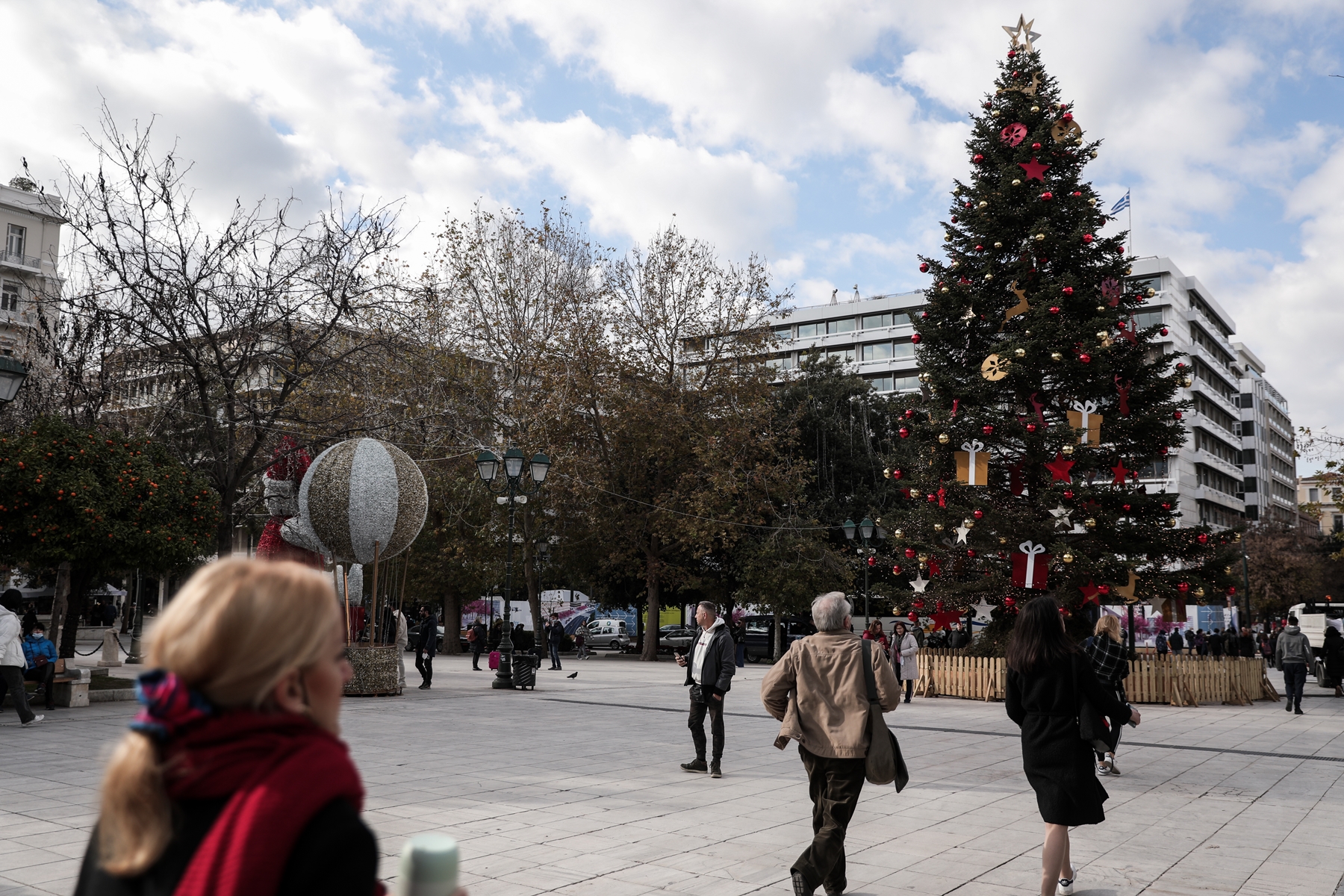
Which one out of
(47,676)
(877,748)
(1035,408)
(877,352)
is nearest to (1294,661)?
(1035,408)

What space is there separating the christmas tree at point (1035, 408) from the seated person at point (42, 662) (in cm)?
1421

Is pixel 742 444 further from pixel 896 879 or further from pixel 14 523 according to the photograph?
pixel 896 879

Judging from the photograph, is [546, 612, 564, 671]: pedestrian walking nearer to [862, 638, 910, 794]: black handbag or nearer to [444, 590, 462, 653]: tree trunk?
[444, 590, 462, 653]: tree trunk

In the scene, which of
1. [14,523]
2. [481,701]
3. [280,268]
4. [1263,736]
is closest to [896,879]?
[1263,736]

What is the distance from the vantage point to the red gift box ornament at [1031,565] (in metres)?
18.1

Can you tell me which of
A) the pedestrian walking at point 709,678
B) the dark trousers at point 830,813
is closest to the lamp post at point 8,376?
the pedestrian walking at point 709,678

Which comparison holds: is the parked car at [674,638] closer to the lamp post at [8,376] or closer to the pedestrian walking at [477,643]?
the pedestrian walking at [477,643]

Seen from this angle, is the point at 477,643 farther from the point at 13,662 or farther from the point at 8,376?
the point at 8,376

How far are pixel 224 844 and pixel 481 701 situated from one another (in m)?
16.8

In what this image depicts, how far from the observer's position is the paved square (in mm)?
5977

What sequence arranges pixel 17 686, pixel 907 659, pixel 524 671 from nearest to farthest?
pixel 17 686
pixel 907 659
pixel 524 671

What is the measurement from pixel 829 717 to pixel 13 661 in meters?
11.2

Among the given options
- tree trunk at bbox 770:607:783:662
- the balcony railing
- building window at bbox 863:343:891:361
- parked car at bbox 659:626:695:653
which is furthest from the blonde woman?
building window at bbox 863:343:891:361

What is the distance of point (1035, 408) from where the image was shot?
19312 millimetres
